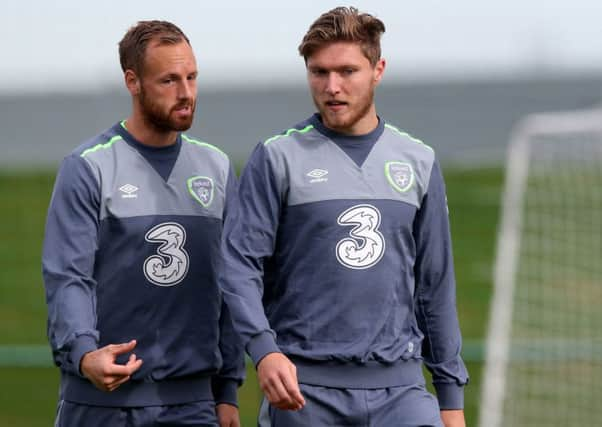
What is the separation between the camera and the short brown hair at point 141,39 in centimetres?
516

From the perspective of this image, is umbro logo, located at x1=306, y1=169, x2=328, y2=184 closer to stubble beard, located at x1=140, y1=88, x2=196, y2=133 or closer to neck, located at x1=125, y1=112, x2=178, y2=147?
stubble beard, located at x1=140, y1=88, x2=196, y2=133

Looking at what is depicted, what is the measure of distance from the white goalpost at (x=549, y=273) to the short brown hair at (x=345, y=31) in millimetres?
4299

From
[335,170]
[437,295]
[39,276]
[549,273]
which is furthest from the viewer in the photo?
[39,276]

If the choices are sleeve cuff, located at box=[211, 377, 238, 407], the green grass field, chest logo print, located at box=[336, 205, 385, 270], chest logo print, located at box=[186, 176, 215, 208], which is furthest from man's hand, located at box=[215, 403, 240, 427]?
the green grass field

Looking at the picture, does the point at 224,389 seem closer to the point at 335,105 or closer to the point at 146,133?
the point at 146,133

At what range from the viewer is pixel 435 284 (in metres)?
5.03

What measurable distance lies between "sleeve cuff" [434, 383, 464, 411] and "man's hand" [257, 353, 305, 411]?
2.27 ft

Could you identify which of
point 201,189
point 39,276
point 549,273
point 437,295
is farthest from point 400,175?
point 39,276

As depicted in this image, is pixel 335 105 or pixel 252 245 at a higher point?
pixel 335 105

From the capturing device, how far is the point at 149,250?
16.9 ft

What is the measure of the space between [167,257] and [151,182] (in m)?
0.27

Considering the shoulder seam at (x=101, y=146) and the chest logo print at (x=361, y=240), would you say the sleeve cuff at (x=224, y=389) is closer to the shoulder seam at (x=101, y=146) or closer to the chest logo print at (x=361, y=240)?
the chest logo print at (x=361, y=240)

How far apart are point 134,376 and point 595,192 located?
5950mm

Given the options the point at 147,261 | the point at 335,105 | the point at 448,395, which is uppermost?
the point at 335,105
